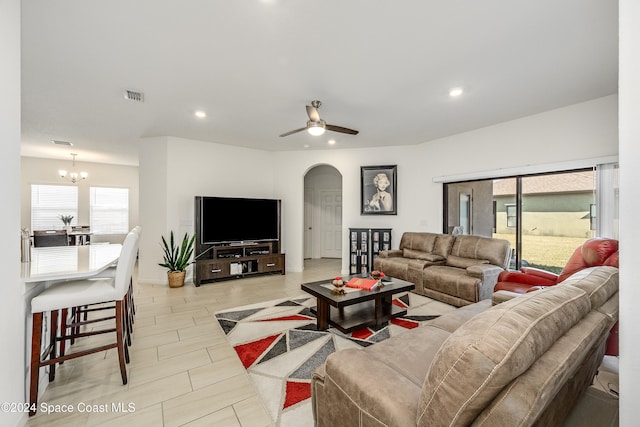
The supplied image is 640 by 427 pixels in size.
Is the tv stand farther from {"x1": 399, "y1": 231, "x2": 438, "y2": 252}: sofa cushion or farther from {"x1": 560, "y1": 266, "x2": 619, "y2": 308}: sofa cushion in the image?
{"x1": 560, "y1": 266, "x2": 619, "y2": 308}: sofa cushion

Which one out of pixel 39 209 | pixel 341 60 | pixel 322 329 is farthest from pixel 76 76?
pixel 39 209

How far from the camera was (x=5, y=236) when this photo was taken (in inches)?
57.1

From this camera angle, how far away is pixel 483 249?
13.2ft

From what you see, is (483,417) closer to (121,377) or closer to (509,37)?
(121,377)

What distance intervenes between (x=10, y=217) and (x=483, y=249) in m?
4.94

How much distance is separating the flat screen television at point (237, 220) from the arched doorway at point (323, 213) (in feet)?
7.34

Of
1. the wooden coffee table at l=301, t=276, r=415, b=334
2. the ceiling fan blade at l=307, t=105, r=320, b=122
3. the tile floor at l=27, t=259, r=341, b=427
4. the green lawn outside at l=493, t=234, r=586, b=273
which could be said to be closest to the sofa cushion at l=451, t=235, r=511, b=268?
the green lawn outside at l=493, t=234, r=586, b=273

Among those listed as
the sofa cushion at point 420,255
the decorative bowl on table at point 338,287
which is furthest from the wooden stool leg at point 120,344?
the sofa cushion at point 420,255

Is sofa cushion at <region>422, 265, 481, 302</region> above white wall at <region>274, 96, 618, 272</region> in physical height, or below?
below

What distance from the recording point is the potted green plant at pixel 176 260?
4570 millimetres

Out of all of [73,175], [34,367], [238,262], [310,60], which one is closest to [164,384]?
[34,367]

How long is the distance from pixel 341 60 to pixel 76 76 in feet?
9.05

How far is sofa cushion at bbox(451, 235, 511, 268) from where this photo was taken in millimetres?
3854

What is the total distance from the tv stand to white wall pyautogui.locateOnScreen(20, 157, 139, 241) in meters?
4.74
